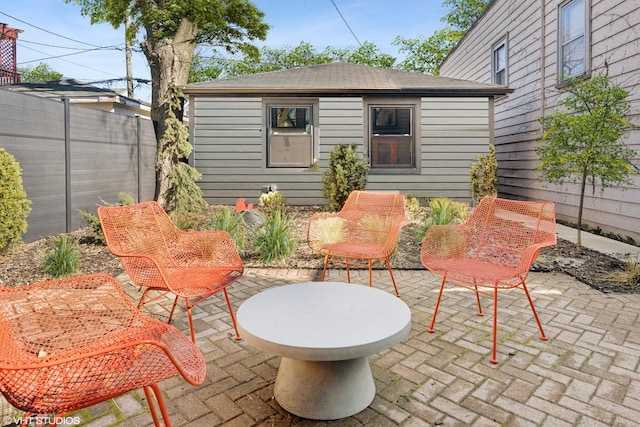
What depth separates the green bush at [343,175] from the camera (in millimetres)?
7122

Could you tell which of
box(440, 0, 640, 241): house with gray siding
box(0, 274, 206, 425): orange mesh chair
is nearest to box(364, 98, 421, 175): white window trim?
box(440, 0, 640, 241): house with gray siding

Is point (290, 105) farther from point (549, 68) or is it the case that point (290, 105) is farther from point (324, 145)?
point (549, 68)

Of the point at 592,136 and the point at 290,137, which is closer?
the point at 592,136

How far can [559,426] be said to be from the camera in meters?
1.77

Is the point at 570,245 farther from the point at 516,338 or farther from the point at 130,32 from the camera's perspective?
the point at 130,32

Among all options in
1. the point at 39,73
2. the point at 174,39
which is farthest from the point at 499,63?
the point at 39,73

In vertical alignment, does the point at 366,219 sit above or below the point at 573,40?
below

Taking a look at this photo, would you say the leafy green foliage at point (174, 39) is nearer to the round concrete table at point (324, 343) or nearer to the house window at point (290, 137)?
the house window at point (290, 137)

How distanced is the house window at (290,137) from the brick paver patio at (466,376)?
5.88 meters

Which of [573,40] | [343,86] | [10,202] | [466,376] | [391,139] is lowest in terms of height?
[466,376]

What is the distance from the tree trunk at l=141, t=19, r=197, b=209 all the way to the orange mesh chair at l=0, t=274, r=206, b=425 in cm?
595

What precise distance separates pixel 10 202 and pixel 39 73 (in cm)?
3863

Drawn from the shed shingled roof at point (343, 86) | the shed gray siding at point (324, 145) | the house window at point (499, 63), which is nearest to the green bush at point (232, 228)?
the shed gray siding at point (324, 145)

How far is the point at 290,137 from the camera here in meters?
8.90
